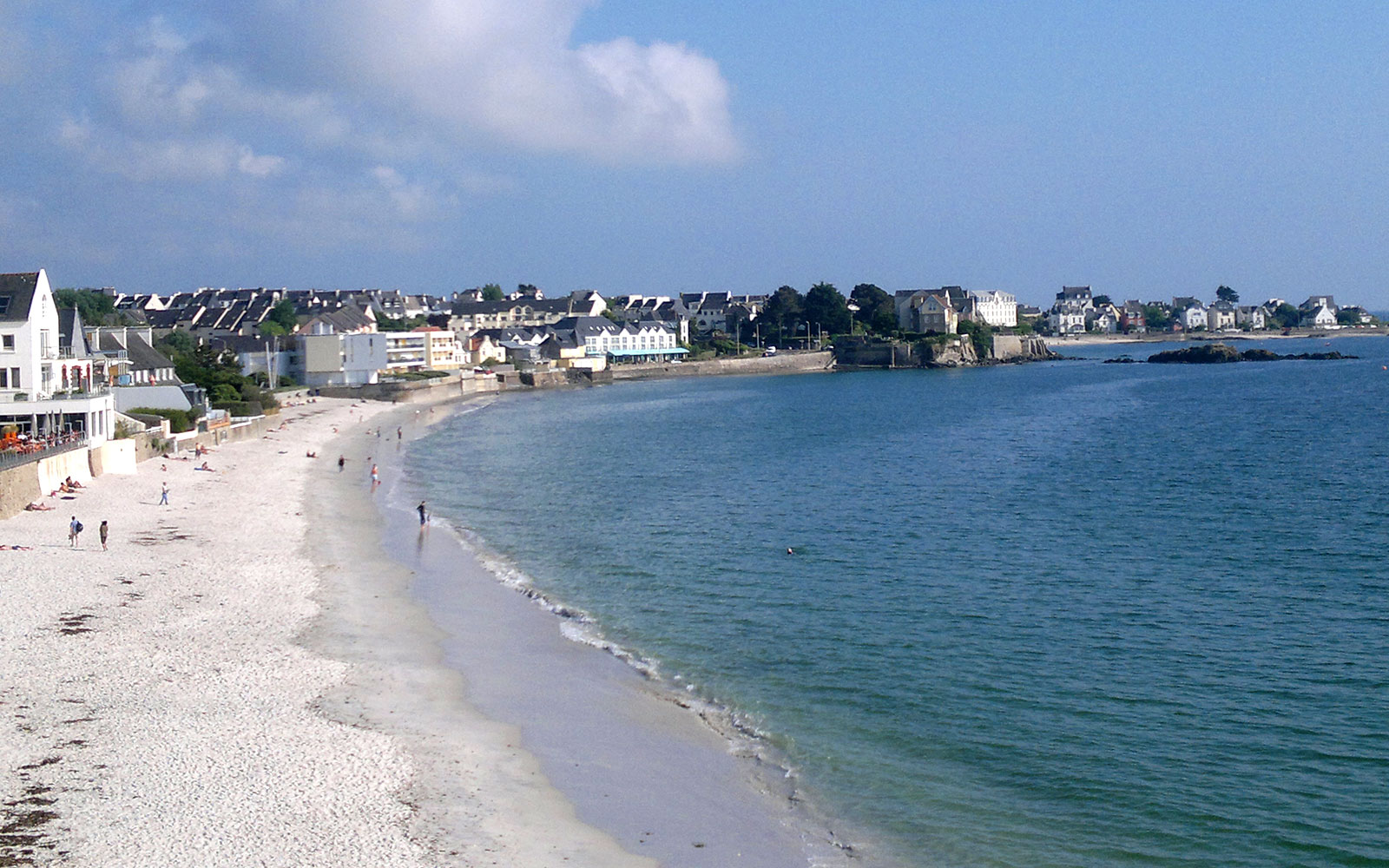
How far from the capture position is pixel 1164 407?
64.9m

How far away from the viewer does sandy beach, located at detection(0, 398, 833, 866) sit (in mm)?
10828

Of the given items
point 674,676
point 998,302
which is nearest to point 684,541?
point 674,676

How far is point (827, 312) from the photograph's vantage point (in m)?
139

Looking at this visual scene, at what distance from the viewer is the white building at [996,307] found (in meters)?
151

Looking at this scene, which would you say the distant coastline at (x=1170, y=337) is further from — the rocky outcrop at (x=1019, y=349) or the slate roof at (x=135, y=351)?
the slate roof at (x=135, y=351)

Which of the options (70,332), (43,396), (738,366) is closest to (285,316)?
(738,366)

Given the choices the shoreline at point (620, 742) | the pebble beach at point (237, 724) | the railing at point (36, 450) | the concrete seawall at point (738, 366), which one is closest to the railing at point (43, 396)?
the railing at point (36, 450)

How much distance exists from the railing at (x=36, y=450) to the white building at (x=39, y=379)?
83cm

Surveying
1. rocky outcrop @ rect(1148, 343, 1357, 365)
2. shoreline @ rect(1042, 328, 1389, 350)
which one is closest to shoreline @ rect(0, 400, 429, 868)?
rocky outcrop @ rect(1148, 343, 1357, 365)

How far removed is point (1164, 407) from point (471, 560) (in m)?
51.2

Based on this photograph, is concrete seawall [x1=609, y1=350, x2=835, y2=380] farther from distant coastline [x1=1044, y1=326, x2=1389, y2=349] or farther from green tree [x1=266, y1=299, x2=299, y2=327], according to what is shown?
distant coastline [x1=1044, y1=326, x2=1389, y2=349]

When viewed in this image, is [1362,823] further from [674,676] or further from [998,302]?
[998,302]

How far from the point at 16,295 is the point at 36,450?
9.13 meters

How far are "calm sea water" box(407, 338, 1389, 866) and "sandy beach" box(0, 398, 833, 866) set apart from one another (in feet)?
5.75
